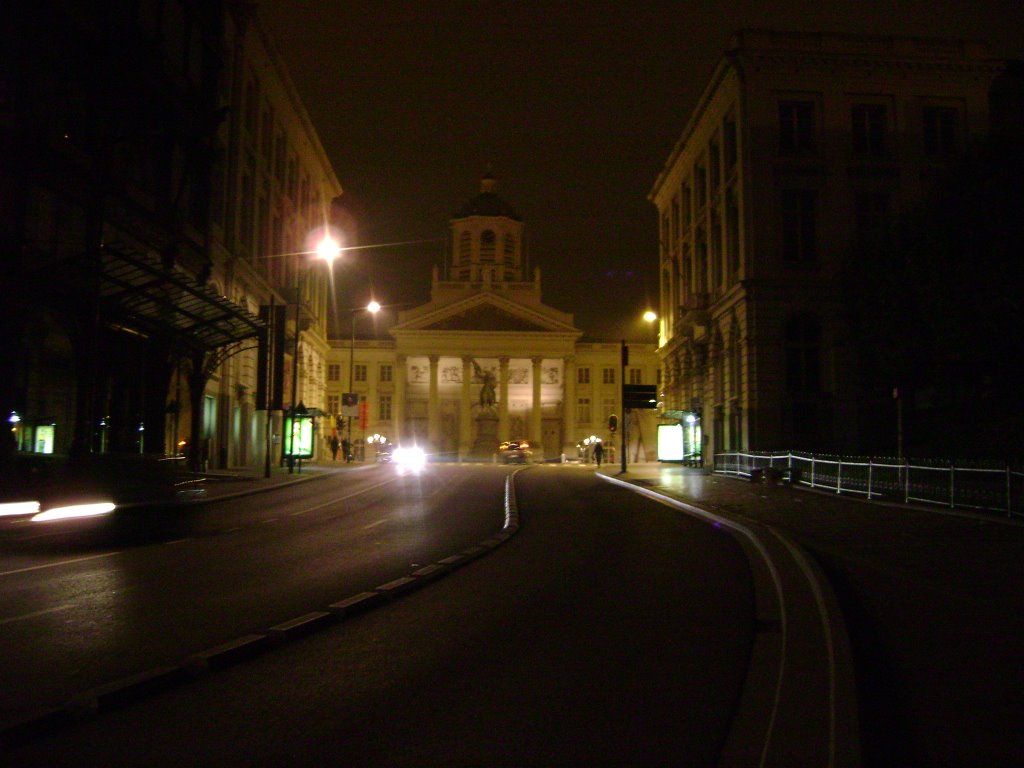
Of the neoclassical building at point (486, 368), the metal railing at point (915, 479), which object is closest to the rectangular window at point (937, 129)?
the metal railing at point (915, 479)

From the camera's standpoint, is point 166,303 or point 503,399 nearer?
point 166,303

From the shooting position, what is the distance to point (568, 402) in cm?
9044

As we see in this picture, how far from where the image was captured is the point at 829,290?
4494 centimetres

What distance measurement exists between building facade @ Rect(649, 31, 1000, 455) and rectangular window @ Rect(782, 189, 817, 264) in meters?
0.05

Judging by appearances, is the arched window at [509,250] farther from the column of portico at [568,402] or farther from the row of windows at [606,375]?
the column of portico at [568,402]

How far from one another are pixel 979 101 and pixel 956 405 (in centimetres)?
1813

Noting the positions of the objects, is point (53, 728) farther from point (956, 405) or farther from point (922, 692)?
point (956, 405)

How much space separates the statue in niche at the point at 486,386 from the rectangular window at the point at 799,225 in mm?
47190

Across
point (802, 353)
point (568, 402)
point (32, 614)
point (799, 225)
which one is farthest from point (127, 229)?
point (568, 402)

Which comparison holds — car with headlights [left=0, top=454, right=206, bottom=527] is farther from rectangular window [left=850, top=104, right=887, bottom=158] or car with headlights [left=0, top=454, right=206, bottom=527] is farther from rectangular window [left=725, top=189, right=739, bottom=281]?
rectangular window [left=850, top=104, right=887, bottom=158]

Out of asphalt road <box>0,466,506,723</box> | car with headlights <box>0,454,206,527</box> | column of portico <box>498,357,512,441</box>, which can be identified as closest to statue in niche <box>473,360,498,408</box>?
column of portico <box>498,357,512,441</box>

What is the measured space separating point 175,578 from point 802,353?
130 feet

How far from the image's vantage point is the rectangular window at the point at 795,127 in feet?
151

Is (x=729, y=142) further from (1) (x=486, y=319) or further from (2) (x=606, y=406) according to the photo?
(2) (x=606, y=406)
